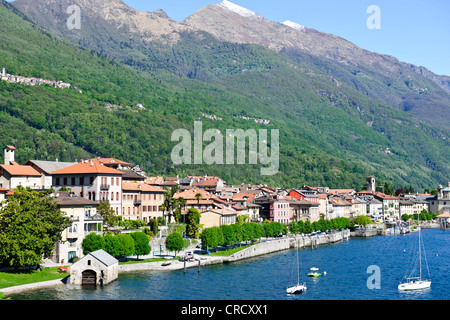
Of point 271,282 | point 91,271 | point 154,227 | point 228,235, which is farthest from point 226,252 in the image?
point 91,271

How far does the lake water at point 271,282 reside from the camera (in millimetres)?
77812

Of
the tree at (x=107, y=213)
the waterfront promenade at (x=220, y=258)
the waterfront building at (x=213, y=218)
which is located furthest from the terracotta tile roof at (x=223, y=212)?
the tree at (x=107, y=213)

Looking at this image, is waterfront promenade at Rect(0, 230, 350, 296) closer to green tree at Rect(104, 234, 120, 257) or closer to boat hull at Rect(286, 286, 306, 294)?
green tree at Rect(104, 234, 120, 257)

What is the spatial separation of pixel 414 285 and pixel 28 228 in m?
59.5

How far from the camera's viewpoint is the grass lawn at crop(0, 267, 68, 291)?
253 ft

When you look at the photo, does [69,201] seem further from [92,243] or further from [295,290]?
[295,290]

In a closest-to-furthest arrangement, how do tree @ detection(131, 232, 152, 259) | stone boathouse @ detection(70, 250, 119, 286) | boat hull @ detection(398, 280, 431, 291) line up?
1. stone boathouse @ detection(70, 250, 119, 286)
2. boat hull @ detection(398, 280, 431, 291)
3. tree @ detection(131, 232, 152, 259)

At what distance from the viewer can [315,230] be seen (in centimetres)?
17812

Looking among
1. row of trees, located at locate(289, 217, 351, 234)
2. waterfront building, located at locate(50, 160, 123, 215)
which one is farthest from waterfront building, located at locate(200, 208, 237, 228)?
row of trees, located at locate(289, 217, 351, 234)

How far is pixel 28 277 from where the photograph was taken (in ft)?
265

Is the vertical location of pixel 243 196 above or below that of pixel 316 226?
above

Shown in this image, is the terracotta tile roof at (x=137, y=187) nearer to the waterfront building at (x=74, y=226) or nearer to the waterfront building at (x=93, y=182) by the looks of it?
the waterfront building at (x=93, y=182)
